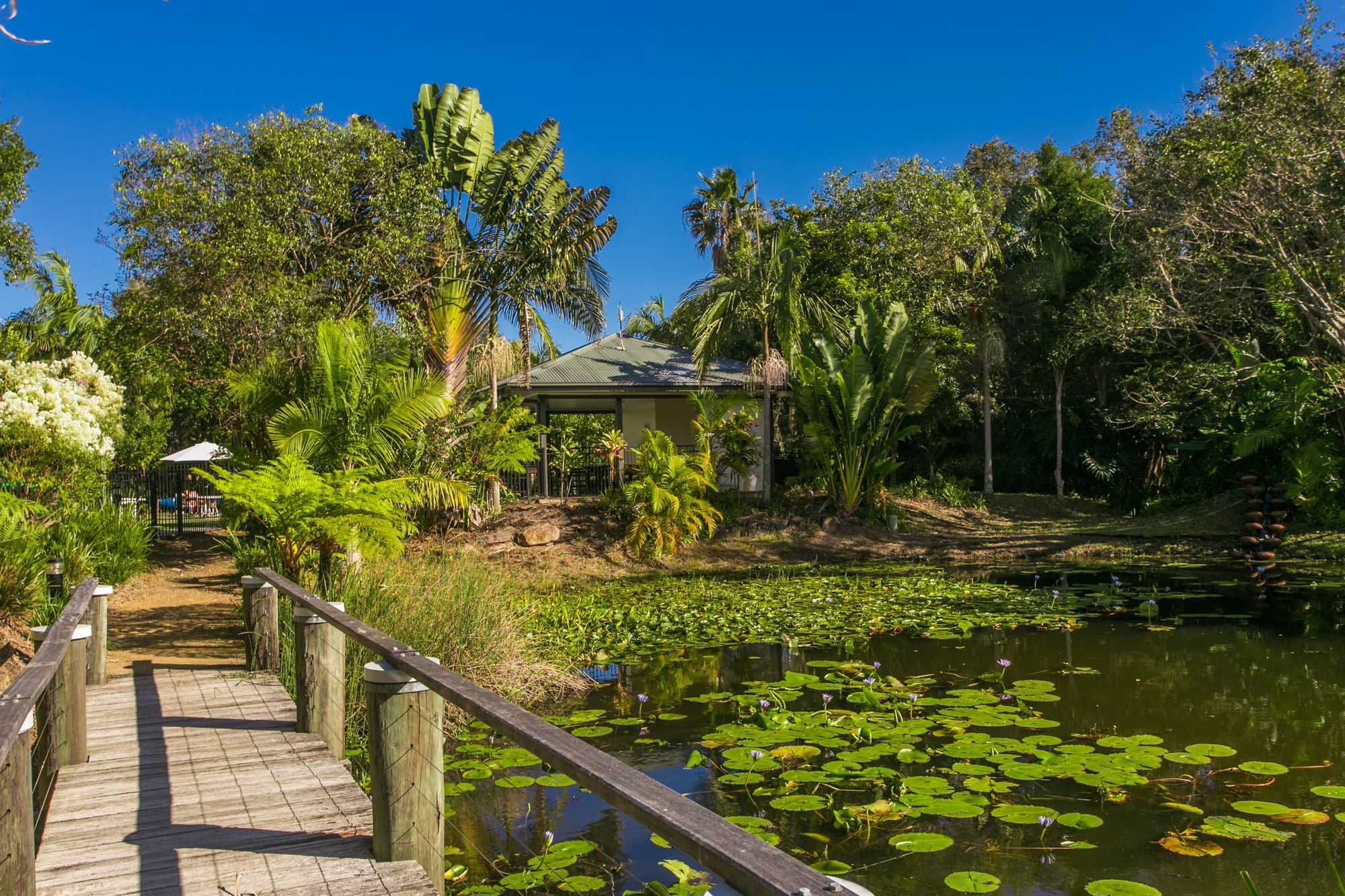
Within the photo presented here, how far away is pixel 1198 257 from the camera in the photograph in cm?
1536

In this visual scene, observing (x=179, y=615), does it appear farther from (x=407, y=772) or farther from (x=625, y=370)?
(x=625, y=370)

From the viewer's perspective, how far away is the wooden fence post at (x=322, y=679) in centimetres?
517

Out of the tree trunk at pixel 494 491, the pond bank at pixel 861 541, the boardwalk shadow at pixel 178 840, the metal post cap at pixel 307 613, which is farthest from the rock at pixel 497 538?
the boardwalk shadow at pixel 178 840

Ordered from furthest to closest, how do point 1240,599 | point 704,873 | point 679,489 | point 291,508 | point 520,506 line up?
point 520,506 → point 679,489 → point 1240,599 → point 291,508 → point 704,873

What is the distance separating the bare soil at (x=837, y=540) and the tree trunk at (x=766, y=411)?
92 centimetres

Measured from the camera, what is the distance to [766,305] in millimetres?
20328

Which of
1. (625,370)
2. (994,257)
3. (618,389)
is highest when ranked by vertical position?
(994,257)

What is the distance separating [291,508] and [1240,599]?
1102 cm

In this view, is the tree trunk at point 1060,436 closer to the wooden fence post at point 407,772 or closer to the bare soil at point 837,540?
the bare soil at point 837,540

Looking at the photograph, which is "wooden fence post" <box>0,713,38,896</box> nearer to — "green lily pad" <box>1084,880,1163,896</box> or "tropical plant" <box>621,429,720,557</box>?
"green lily pad" <box>1084,880,1163,896</box>

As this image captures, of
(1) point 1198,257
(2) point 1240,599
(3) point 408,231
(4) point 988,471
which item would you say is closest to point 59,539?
(3) point 408,231

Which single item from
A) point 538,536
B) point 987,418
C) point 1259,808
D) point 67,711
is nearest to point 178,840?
point 67,711

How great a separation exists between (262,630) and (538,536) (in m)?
9.51

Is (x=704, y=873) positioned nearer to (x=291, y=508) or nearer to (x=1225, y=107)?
(x=291, y=508)
